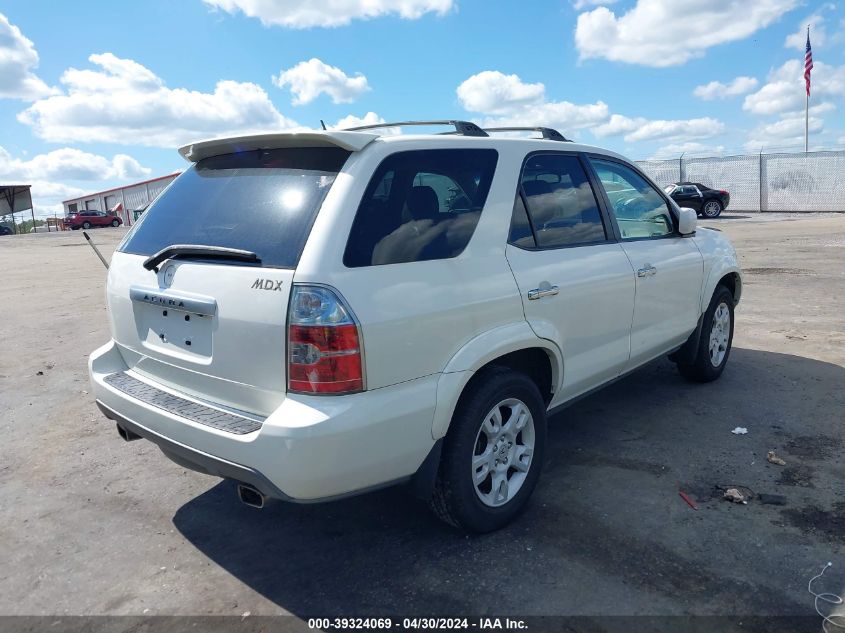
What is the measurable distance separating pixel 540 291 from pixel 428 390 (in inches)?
36.1

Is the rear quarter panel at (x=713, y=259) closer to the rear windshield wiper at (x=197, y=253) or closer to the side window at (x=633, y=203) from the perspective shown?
the side window at (x=633, y=203)

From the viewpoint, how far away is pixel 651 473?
3869 millimetres

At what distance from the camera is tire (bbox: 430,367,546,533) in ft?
9.74

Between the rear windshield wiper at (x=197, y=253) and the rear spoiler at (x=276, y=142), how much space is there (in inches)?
21.8

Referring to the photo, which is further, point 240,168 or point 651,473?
point 651,473

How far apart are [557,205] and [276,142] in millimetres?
1585

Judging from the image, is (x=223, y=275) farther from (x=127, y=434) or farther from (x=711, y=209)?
(x=711, y=209)

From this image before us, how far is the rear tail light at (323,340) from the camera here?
251 centimetres

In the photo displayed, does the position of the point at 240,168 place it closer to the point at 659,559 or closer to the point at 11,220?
the point at 659,559

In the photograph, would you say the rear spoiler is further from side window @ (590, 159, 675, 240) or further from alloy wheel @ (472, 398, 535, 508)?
side window @ (590, 159, 675, 240)

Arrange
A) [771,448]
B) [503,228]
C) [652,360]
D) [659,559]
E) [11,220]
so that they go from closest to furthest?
1. [659,559]
2. [503,228]
3. [771,448]
4. [652,360]
5. [11,220]

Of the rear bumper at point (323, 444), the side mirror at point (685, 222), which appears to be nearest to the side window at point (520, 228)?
the rear bumper at point (323, 444)

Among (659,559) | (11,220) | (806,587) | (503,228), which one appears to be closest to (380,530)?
(659,559)

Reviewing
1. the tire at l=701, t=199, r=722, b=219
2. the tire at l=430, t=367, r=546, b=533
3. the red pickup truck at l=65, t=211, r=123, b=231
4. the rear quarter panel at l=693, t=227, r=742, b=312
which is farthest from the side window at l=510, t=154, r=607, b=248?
the red pickup truck at l=65, t=211, r=123, b=231
